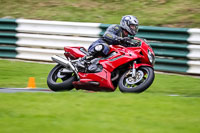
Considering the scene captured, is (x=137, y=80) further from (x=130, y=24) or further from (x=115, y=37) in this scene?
(x=130, y=24)

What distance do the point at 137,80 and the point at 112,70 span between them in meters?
0.62

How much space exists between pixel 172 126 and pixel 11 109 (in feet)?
7.01

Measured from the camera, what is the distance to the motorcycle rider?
7797 mm

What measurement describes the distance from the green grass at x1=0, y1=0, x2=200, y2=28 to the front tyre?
14.1 ft

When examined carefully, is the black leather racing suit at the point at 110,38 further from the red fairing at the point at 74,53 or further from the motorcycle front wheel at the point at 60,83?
the motorcycle front wheel at the point at 60,83

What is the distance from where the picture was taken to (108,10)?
42.7 ft

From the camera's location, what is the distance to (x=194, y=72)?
32.4 feet

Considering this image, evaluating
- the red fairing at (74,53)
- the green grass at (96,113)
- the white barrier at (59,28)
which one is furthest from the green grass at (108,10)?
the green grass at (96,113)

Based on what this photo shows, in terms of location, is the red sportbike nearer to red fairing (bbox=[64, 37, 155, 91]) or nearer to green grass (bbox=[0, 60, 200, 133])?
red fairing (bbox=[64, 37, 155, 91])

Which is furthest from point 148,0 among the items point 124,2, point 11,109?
point 11,109

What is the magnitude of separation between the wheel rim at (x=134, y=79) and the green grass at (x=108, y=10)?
4.30 meters

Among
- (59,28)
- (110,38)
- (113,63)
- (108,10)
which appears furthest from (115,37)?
(108,10)

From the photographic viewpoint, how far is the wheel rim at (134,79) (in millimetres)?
7312

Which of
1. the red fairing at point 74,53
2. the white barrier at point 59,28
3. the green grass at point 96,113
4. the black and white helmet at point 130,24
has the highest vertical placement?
the black and white helmet at point 130,24
